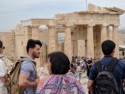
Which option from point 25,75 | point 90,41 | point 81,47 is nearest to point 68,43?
point 90,41

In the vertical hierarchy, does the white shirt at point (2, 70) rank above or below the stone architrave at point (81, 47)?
above

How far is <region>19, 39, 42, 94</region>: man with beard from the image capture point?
571 cm

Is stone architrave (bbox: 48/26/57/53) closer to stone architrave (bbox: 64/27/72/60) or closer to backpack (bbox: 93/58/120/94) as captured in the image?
stone architrave (bbox: 64/27/72/60)

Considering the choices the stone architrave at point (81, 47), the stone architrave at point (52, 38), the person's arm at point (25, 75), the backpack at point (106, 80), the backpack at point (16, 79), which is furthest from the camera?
the stone architrave at point (81, 47)

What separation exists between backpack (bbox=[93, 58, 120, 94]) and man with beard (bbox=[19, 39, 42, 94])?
93 cm

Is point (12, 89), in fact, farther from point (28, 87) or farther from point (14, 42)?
point (14, 42)

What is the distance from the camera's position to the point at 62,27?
3822 cm

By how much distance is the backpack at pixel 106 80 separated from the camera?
5.88 meters

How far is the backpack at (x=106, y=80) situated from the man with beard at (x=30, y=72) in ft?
3.06

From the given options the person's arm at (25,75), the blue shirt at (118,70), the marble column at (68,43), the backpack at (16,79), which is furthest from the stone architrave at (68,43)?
the person's arm at (25,75)

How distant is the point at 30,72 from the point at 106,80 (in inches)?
44.8

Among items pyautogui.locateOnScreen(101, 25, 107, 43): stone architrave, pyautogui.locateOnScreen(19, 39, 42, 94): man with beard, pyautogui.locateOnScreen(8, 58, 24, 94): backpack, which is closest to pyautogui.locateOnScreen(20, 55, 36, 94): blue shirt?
pyautogui.locateOnScreen(19, 39, 42, 94): man with beard

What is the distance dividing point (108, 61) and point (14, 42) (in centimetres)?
3986

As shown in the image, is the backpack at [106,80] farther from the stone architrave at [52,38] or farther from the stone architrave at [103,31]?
the stone architrave at [103,31]
